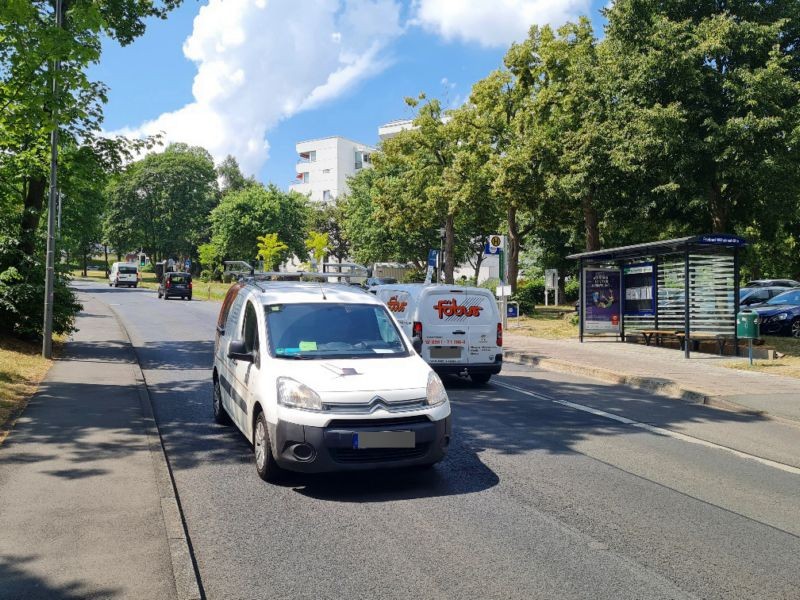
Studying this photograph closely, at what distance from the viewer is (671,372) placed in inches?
570

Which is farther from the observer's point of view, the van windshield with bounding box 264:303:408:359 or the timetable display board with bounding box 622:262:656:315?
the timetable display board with bounding box 622:262:656:315

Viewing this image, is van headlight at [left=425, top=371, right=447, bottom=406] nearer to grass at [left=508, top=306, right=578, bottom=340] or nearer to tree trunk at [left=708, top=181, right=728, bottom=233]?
grass at [left=508, top=306, right=578, bottom=340]

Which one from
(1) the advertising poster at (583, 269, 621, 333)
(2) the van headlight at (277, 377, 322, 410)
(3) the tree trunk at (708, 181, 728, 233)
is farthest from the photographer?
(3) the tree trunk at (708, 181, 728, 233)

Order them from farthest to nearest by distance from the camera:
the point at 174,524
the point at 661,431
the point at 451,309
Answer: the point at 451,309 < the point at 661,431 < the point at 174,524

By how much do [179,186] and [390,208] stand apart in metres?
48.6

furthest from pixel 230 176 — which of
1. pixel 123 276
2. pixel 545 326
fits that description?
pixel 545 326

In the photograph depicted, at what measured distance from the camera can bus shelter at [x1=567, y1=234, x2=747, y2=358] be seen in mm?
17297

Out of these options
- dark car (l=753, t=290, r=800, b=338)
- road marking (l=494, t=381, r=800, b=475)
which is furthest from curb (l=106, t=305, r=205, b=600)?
dark car (l=753, t=290, r=800, b=338)

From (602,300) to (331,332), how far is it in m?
16.0

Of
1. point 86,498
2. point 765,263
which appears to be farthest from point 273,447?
point 765,263

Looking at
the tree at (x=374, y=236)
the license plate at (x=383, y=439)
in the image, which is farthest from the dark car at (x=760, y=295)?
the tree at (x=374, y=236)

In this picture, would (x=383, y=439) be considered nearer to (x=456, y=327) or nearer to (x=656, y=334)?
(x=456, y=327)

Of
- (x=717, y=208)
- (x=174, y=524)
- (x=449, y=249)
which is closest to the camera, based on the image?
(x=174, y=524)

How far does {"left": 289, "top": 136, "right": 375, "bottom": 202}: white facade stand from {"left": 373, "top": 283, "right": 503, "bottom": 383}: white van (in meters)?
82.7
